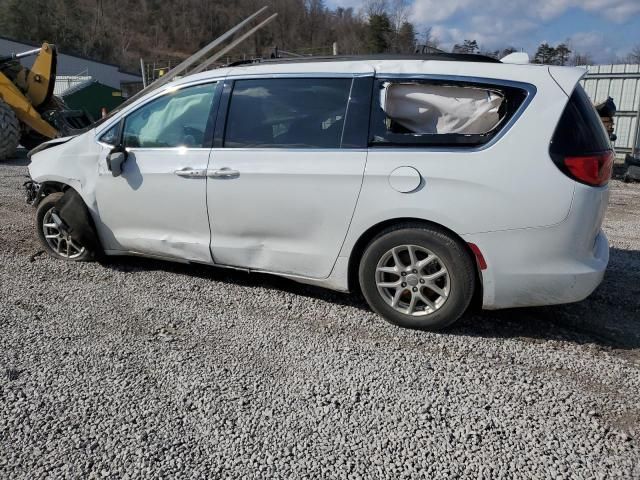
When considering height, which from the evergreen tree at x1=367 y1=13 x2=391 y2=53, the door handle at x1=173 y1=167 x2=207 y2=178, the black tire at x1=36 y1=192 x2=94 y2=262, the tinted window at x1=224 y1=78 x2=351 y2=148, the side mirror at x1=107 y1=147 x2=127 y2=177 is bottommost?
the black tire at x1=36 y1=192 x2=94 y2=262

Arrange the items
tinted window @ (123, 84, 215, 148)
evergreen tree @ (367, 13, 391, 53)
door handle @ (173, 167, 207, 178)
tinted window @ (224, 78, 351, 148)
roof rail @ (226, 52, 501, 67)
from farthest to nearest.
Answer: evergreen tree @ (367, 13, 391, 53) < tinted window @ (123, 84, 215, 148) < door handle @ (173, 167, 207, 178) < tinted window @ (224, 78, 351, 148) < roof rail @ (226, 52, 501, 67)

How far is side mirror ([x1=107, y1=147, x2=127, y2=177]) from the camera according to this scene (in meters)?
4.32

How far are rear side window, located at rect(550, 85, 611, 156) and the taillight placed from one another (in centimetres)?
4

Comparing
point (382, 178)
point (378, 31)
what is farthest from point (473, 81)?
point (378, 31)

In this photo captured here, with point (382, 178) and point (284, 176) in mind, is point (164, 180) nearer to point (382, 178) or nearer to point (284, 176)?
point (284, 176)

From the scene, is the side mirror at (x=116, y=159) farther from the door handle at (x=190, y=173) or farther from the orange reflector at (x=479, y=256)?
the orange reflector at (x=479, y=256)

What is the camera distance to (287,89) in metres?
3.86

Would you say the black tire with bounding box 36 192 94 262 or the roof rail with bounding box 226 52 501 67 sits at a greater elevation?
the roof rail with bounding box 226 52 501 67

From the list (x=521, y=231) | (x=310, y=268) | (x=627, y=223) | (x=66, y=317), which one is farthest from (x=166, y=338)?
(x=627, y=223)

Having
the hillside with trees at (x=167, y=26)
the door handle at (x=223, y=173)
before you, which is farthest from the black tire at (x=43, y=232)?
the hillside with trees at (x=167, y=26)

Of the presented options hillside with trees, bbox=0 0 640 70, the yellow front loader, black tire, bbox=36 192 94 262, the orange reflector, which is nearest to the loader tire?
the yellow front loader

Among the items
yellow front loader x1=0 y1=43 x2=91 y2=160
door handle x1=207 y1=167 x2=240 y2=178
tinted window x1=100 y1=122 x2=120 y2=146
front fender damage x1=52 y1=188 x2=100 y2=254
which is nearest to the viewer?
door handle x1=207 y1=167 x2=240 y2=178

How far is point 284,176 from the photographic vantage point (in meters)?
3.71

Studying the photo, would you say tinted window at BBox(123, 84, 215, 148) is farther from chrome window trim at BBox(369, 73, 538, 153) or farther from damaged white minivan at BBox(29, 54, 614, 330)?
chrome window trim at BBox(369, 73, 538, 153)
